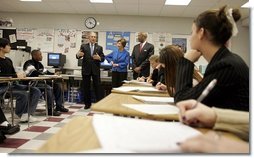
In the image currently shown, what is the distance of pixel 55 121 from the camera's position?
3691mm

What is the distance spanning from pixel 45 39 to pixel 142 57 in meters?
3.32

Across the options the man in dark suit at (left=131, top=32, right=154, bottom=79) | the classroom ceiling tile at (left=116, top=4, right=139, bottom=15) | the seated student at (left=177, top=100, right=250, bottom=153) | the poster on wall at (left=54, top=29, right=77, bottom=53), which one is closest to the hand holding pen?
the seated student at (left=177, top=100, right=250, bottom=153)

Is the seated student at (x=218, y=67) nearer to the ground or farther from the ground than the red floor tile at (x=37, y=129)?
farther from the ground

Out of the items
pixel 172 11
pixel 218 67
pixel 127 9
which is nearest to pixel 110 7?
pixel 127 9

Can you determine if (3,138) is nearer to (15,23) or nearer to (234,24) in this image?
(234,24)

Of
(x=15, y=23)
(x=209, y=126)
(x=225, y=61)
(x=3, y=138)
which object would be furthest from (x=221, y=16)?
(x=15, y=23)

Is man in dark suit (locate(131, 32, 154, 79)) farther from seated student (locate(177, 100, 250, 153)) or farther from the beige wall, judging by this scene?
seated student (locate(177, 100, 250, 153))

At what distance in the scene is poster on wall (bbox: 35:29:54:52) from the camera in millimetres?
6991

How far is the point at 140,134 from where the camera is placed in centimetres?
63

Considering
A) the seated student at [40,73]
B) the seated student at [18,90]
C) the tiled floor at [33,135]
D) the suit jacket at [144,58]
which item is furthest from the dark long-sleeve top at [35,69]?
the suit jacket at [144,58]

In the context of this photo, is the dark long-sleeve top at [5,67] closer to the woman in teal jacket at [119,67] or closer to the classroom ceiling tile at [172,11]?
the woman in teal jacket at [119,67]

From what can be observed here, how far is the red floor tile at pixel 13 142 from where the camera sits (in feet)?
7.90

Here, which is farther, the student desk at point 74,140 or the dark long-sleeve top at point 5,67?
the dark long-sleeve top at point 5,67

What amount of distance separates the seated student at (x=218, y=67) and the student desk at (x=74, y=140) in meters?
0.26
